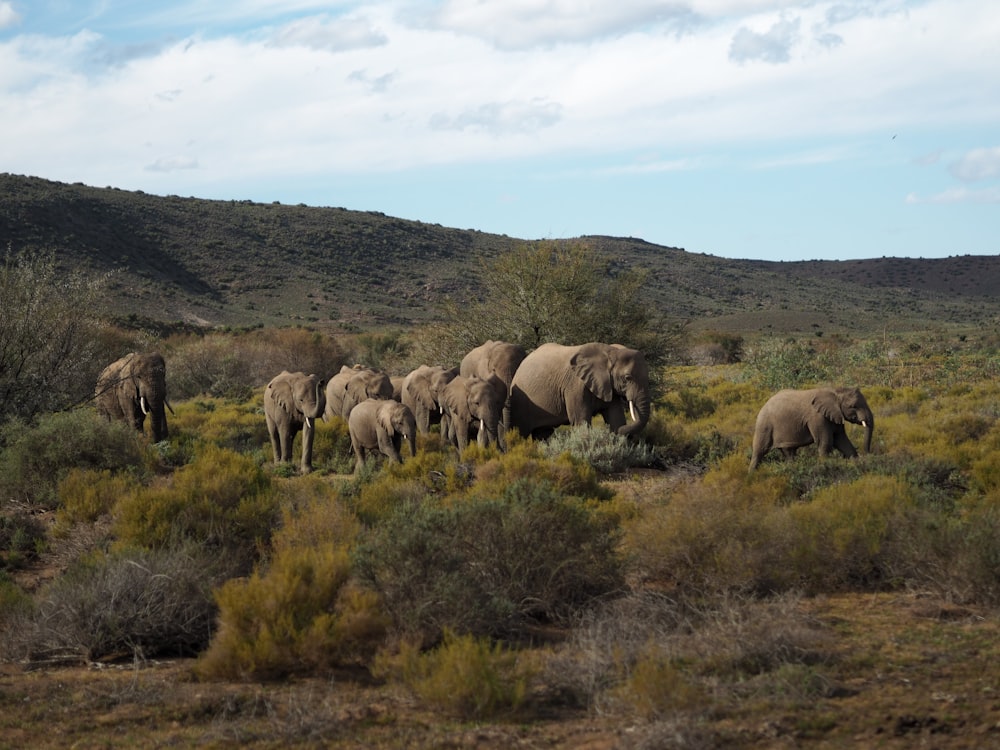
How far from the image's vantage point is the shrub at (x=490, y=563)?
25.8 feet

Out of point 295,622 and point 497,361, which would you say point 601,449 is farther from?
point 295,622

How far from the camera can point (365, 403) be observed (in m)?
16.5

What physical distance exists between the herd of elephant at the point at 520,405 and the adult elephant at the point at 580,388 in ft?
0.05

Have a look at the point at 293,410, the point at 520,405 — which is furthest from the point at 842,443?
the point at 293,410

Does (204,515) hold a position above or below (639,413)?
below

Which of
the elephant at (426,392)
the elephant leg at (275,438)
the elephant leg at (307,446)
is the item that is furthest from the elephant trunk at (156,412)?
the elephant at (426,392)

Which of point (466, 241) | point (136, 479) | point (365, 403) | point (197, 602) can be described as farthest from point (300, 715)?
point (466, 241)

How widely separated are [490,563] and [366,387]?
988 cm

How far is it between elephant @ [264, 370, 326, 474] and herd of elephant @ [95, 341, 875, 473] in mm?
17

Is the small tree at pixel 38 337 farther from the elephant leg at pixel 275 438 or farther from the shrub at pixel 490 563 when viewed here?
the shrub at pixel 490 563

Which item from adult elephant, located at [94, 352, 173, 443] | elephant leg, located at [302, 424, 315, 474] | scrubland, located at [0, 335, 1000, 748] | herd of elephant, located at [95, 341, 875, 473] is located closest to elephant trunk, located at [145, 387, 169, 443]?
adult elephant, located at [94, 352, 173, 443]

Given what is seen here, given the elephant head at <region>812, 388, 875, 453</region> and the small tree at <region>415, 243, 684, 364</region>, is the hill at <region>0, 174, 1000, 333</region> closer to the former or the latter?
the small tree at <region>415, 243, 684, 364</region>

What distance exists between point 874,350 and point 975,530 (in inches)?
1039

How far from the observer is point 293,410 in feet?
58.8
